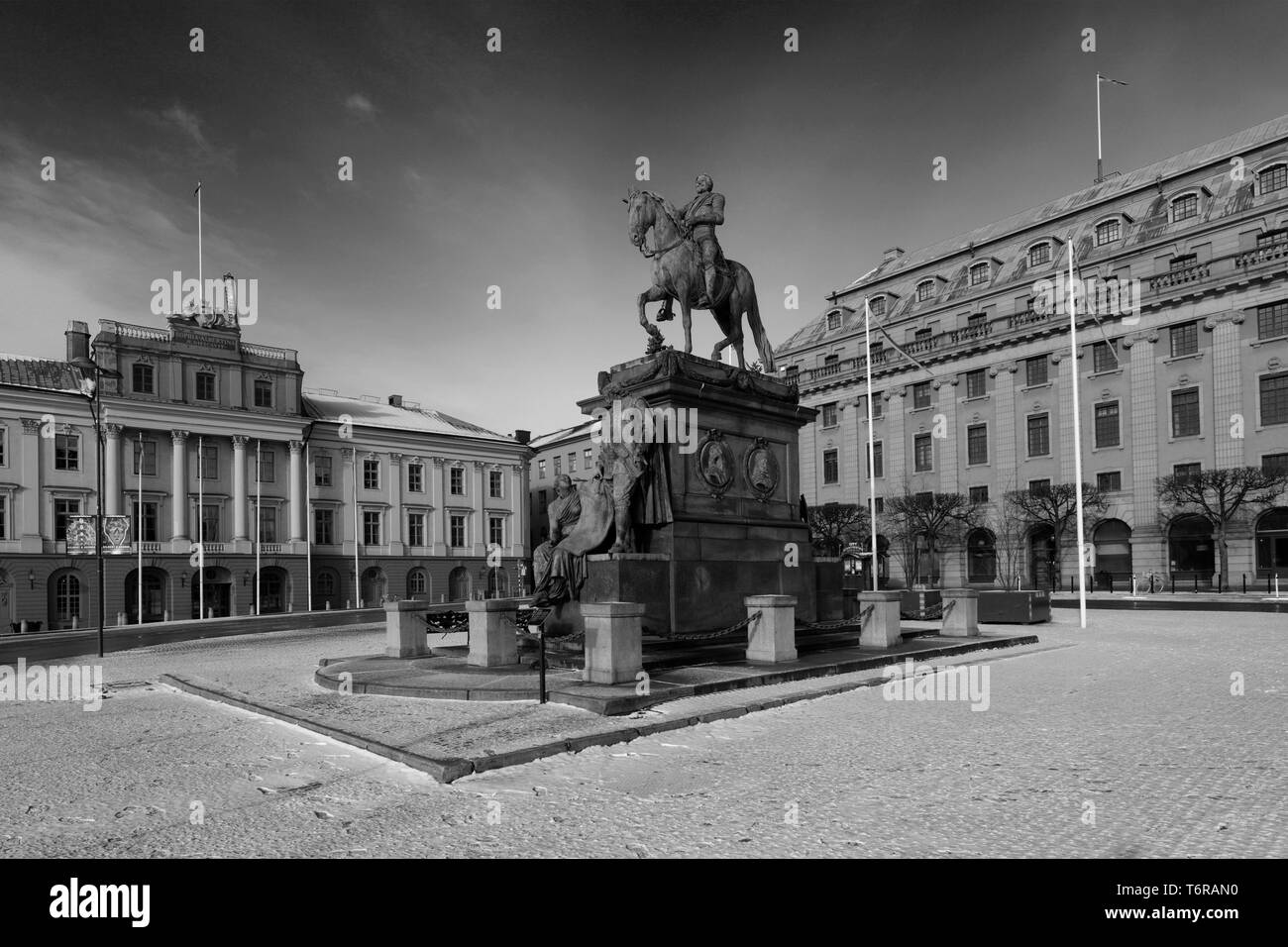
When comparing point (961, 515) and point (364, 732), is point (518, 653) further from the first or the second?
point (961, 515)

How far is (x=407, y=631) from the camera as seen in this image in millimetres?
16812

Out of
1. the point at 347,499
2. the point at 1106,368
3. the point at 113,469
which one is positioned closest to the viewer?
the point at 113,469

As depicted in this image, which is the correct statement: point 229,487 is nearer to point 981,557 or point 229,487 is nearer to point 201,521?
point 201,521

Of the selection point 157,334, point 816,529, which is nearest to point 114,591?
point 157,334

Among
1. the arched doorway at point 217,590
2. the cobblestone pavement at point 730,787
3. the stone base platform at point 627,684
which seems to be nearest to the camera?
the cobblestone pavement at point 730,787

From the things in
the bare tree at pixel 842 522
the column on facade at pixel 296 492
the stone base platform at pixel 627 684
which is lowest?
the stone base platform at pixel 627 684

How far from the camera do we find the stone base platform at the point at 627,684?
1121cm

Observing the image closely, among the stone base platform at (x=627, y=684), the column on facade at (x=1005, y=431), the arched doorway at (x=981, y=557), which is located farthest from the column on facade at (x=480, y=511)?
the stone base platform at (x=627, y=684)

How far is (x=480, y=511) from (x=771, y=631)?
59910 millimetres

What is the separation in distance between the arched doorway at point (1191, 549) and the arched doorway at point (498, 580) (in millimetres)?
46146

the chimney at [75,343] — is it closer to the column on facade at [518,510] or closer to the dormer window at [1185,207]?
the column on facade at [518,510]

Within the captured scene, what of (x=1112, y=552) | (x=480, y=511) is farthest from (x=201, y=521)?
(x=1112, y=552)

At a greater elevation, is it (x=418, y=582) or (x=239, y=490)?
(x=239, y=490)

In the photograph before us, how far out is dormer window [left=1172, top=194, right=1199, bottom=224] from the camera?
55281 millimetres
